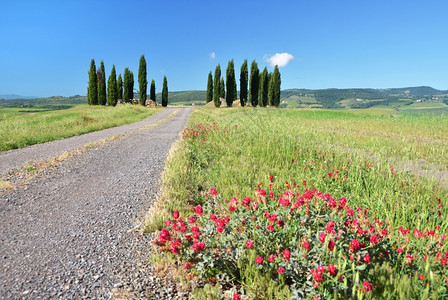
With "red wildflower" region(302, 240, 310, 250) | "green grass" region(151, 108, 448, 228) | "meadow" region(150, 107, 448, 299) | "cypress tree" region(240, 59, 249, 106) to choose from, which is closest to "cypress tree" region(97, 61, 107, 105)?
"cypress tree" region(240, 59, 249, 106)

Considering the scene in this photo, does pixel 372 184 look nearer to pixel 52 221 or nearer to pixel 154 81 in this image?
pixel 52 221

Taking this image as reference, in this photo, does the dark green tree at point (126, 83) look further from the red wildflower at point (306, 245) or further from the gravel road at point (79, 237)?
the red wildflower at point (306, 245)

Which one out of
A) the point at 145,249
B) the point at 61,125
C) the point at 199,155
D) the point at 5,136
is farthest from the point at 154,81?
the point at 145,249

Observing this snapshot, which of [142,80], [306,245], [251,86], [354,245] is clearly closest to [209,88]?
[251,86]

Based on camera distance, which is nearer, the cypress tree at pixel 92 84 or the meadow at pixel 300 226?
the meadow at pixel 300 226

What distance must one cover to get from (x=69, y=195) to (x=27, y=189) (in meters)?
1.08

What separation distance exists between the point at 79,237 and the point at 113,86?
48.9 m

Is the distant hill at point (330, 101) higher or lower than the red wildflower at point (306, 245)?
higher

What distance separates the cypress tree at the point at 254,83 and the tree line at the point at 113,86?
2163 cm

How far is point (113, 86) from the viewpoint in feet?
153

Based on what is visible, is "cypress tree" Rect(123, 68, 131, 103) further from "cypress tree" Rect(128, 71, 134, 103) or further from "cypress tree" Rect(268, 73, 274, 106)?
"cypress tree" Rect(268, 73, 274, 106)

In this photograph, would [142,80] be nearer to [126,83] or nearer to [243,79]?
[126,83]

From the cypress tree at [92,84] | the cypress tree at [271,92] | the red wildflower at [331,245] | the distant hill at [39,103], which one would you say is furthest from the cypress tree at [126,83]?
the distant hill at [39,103]

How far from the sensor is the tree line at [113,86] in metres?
45.2
